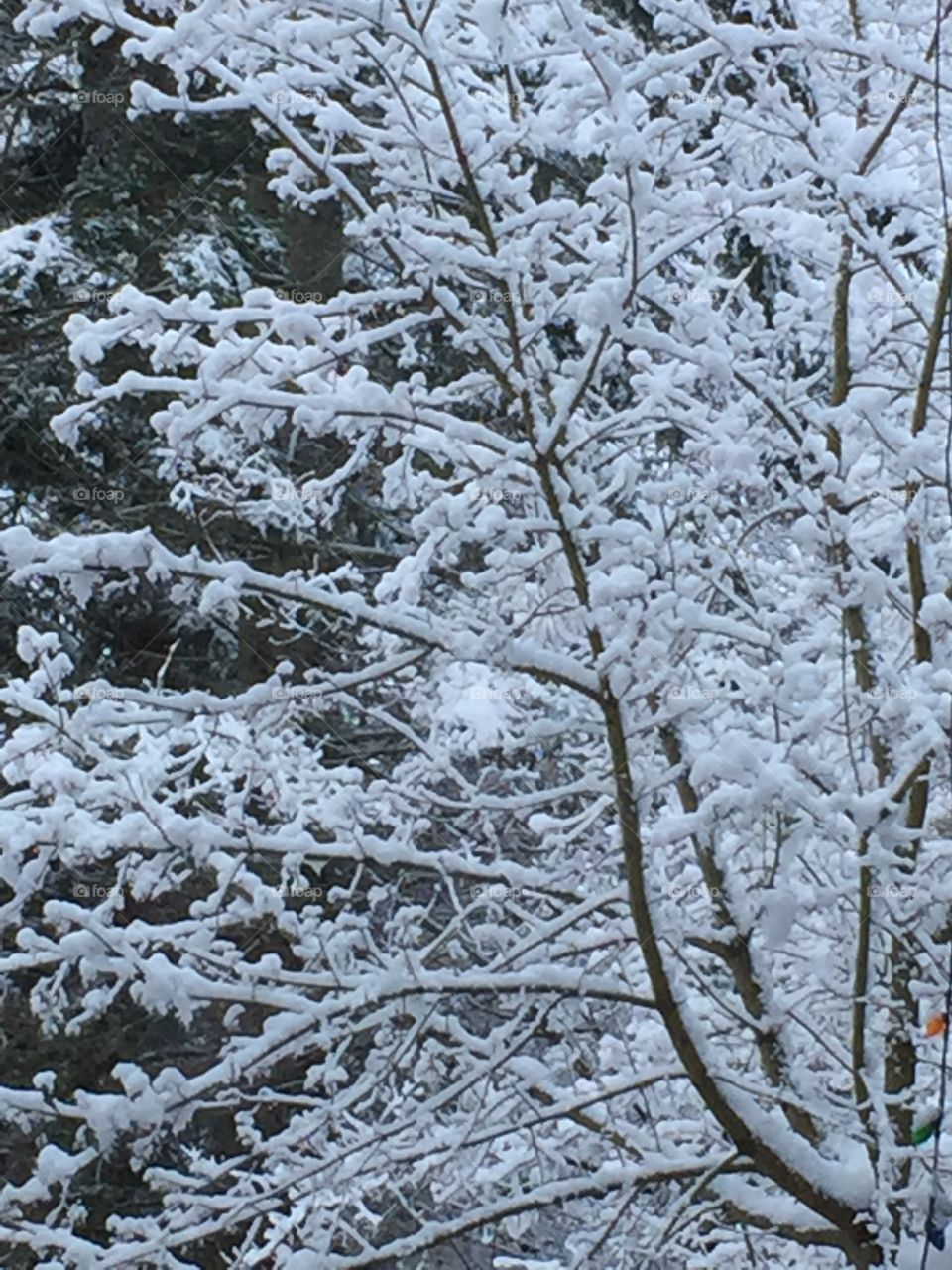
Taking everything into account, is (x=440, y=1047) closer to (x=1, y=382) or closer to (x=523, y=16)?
(x=523, y=16)

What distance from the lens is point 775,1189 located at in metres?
3.53

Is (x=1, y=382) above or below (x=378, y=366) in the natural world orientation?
below

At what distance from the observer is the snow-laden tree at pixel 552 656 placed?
263cm

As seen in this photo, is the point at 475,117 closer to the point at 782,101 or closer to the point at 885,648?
the point at 782,101

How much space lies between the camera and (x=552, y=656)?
105 inches

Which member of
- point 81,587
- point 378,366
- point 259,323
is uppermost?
point 378,366

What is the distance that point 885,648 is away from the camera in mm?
4012

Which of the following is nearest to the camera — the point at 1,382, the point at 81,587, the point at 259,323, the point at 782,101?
the point at 81,587

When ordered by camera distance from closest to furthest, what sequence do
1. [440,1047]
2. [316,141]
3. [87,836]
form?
[87,836] < [440,1047] < [316,141]

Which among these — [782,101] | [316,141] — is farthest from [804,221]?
[316,141]

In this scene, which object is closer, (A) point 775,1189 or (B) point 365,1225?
(A) point 775,1189

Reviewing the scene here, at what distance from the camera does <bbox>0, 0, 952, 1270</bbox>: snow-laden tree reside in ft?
8.64

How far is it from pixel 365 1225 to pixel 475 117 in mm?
5259

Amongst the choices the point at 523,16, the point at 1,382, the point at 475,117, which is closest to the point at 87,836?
the point at 475,117
